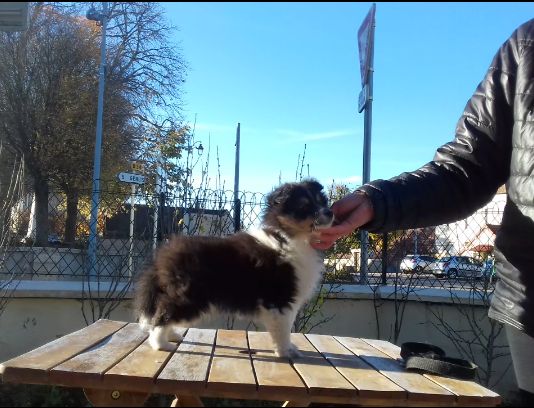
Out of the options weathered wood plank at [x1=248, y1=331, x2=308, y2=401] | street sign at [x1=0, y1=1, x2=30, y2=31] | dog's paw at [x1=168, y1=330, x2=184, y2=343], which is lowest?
dog's paw at [x1=168, y1=330, x2=184, y2=343]

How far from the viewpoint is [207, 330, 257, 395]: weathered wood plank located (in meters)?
2.52

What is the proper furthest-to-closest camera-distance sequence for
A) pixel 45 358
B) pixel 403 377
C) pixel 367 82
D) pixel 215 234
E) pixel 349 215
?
pixel 367 82, pixel 215 234, pixel 349 215, pixel 403 377, pixel 45 358

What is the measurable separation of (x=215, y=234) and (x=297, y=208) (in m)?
3.50

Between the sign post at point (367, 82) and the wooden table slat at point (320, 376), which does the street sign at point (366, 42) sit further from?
the wooden table slat at point (320, 376)

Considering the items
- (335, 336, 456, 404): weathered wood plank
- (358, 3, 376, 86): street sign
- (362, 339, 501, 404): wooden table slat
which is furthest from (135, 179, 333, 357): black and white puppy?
(358, 3, 376, 86): street sign

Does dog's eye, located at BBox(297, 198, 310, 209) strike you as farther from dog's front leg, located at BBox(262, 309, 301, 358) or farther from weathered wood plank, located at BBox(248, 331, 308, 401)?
weathered wood plank, located at BBox(248, 331, 308, 401)

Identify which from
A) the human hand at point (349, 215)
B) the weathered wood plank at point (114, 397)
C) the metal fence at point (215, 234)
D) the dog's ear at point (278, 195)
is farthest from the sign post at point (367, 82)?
the weathered wood plank at point (114, 397)

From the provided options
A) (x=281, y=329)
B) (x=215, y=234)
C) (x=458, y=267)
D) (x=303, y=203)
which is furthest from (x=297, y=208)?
(x=458, y=267)

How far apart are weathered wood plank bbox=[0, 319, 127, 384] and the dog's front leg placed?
3.53 ft

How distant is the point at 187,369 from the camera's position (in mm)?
2779

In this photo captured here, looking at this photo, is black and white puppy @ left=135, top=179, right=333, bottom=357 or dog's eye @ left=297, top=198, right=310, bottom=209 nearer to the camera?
black and white puppy @ left=135, top=179, right=333, bottom=357

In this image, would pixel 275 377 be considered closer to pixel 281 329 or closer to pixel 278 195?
pixel 281 329

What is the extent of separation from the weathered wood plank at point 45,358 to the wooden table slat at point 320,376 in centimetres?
121

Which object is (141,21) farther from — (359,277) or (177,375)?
(177,375)
